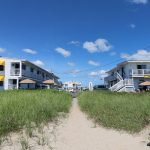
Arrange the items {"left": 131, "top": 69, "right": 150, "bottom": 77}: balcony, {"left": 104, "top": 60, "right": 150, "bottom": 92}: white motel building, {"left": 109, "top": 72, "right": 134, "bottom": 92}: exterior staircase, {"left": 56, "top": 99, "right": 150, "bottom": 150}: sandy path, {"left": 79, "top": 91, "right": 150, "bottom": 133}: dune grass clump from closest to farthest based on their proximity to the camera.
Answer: {"left": 56, "top": 99, "right": 150, "bottom": 150}: sandy path
{"left": 79, "top": 91, "right": 150, "bottom": 133}: dune grass clump
{"left": 109, "top": 72, "right": 134, "bottom": 92}: exterior staircase
{"left": 104, "top": 60, "right": 150, "bottom": 92}: white motel building
{"left": 131, "top": 69, "right": 150, "bottom": 77}: balcony

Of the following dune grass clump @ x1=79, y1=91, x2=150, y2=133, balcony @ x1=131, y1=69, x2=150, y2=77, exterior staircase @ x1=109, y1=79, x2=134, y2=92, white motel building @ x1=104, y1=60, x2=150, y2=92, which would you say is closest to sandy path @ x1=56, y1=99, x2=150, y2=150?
dune grass clump @ x1=79, y1=91, x2=150, y2=133

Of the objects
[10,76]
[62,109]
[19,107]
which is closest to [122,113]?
[62,109]

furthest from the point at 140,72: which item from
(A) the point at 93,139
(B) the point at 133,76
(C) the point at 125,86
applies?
(A) the point at 93,139

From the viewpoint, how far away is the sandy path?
341 inches

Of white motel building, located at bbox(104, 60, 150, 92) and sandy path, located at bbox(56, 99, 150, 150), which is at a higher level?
white motel building, located at bbox(104, 60, 150, 92)

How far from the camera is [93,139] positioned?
9.45 meters

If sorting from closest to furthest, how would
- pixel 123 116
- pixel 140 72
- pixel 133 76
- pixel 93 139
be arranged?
1. pixel 93 139
2. pixel 123 116
3. pixel 133 76
4. pixel 140 72

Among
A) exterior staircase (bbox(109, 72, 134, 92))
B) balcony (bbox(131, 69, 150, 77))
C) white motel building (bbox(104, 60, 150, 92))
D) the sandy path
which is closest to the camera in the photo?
the sandy path

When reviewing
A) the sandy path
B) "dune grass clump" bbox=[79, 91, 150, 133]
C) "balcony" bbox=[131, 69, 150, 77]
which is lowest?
the sandy path

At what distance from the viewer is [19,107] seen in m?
11.8

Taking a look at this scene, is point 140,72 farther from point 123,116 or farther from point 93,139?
point 93,139

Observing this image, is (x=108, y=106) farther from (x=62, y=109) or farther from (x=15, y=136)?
(x=15, y=136)

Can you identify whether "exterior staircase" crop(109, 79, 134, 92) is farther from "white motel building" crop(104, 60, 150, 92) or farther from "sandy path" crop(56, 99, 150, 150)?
"sandy path" crop(56, 99, 150, 150)

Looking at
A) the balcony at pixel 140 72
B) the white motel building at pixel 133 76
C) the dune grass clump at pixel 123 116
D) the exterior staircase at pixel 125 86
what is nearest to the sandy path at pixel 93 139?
the dune grass clump at pixel 123 116
